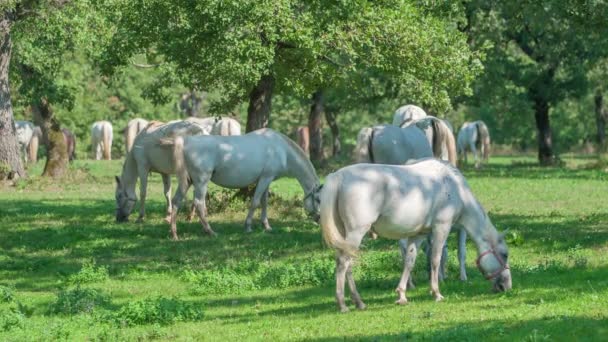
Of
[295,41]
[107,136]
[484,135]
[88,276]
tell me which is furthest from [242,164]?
[107,136]

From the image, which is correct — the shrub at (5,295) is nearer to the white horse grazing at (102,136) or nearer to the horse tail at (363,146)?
the horse tail at (363,146)

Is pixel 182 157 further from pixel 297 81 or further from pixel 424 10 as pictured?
pixel 424 10

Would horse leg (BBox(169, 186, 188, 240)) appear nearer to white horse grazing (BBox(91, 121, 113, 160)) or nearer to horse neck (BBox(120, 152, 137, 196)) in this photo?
horse neck (BBox(120, 152, 137, 196))

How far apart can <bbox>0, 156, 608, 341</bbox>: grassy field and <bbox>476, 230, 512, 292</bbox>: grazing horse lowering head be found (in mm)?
251

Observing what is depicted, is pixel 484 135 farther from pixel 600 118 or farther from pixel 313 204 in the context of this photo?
pixel 313 204

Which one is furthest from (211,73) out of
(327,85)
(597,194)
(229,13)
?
(597,194)

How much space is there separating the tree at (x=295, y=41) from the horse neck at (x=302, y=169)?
6.08 feet

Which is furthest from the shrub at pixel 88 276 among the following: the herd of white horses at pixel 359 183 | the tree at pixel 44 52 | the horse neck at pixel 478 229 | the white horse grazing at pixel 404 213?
Answer: the tree at pixel 44 52

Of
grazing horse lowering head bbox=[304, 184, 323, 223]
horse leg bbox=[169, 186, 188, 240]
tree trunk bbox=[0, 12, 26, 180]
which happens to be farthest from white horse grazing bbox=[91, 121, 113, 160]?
grazing horse lowering head bbox=[304, 184, 323, 223]

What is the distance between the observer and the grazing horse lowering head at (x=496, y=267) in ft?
47.1

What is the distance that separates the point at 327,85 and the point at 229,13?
4.87 meters

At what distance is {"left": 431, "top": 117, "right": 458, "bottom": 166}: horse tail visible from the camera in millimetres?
22625

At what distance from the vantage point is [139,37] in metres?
24.5

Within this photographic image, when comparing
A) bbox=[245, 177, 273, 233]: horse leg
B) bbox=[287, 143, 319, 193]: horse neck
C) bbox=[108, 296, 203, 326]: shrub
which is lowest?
bbox=[108, 296, 203, 326]: shrub
